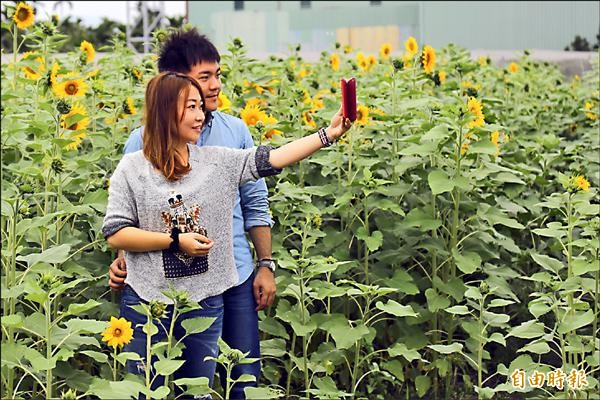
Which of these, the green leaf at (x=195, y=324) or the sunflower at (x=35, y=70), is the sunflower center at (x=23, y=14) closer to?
the sunflower at (x=35, y=70)

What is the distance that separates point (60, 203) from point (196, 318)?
92cm

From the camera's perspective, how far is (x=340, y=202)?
143 inches

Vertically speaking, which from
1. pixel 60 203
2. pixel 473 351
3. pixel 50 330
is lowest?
pixel 473 351

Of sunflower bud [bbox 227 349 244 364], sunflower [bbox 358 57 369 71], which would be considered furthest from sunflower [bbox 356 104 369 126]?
sunflower [bbox 358 57 369 71]

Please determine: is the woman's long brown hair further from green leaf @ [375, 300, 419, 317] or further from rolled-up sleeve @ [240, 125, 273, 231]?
green leaf @ [375, 300, 419, 317]

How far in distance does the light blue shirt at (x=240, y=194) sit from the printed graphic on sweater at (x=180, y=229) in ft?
0.69

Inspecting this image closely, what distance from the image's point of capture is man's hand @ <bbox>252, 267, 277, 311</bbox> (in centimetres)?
308

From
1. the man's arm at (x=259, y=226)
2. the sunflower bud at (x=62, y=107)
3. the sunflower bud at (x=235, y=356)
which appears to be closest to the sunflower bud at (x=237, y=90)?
the sunflower bud at (x=62, y=107)

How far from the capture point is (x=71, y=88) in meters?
3.78

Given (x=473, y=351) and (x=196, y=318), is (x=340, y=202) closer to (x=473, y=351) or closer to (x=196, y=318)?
(x=473, y=351)

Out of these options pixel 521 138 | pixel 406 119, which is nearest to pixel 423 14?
pixel 521 138

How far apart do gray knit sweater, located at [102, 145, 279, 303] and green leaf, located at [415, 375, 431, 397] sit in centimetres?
108

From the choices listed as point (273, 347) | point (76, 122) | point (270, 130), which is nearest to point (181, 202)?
point (273, 347)

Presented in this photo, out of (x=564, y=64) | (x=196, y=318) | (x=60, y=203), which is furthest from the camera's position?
(x=564, y=64)
